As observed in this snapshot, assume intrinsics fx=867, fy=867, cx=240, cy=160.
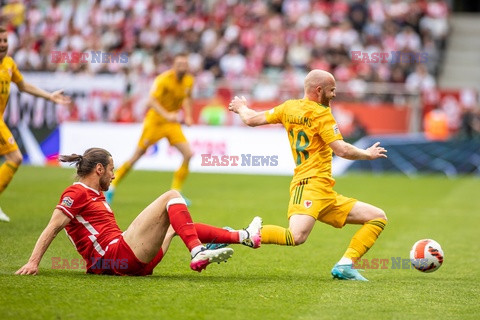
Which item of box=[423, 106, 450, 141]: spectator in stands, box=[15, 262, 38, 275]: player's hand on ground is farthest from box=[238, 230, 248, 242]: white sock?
box=[423, 106, 450, 141]: spectator in stands

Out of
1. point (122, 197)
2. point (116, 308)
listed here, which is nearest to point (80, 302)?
point (116, 308)

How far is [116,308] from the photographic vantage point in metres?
6.81

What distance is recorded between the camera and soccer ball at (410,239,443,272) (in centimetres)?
891

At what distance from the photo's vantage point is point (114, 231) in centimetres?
807

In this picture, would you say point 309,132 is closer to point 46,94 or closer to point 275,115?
point 275,115

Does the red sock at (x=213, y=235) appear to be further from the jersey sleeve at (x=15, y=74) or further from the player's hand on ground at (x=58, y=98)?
the jersey sleeve at (x=15, y=74)

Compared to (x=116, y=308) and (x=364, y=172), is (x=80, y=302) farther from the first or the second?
(x=364, y=172)

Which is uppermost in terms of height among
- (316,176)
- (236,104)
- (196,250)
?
(236,104)

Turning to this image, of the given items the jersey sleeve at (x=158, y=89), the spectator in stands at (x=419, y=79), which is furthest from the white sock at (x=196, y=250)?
the spectator in stands at (x=419, y=79)

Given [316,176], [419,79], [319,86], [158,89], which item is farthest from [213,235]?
[419,79]

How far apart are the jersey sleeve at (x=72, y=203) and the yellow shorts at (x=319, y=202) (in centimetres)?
209

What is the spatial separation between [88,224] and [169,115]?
23.8ft

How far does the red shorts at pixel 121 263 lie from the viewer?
7909 millimetres

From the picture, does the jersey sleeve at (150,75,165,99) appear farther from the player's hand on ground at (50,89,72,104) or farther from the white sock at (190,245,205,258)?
the white sock at (190,245,205,258)
